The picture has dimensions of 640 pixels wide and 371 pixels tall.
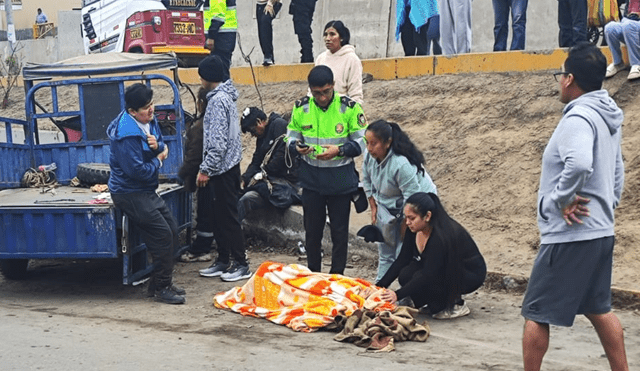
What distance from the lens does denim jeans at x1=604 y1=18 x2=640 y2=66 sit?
369 inches

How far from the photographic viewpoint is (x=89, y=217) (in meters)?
7.38

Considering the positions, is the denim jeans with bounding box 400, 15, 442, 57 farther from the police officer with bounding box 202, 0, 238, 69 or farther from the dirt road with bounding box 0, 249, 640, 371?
the dirt road with bounding box 0, 249, 640, 371

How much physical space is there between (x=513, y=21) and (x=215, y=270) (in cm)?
531

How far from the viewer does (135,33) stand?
2050cm

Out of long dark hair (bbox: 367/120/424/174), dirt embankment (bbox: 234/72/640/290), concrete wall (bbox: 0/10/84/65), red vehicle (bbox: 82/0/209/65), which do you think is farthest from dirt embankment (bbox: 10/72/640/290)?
concrete wall (bbox: 0/10/84/65)

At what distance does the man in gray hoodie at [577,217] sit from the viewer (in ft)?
14.5

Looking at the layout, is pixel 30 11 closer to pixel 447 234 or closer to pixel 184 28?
pixel 184 28

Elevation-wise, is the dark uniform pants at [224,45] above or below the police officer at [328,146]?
above

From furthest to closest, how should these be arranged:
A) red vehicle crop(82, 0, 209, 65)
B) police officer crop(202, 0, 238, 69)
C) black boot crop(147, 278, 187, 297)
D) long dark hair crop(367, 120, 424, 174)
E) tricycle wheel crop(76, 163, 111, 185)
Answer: red vehicle crop(82, 0, 209, 65)
police officer crop(202, 0, 238, 69)
tricycle wheel crop(76, 163, 111, 185)
black boot crop(147, 278, 187, 297)
long dark hair crop(367, 120, 424, 174)

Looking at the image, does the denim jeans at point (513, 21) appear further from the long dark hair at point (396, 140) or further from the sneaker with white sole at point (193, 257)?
the long dark hair at point (396, 140)

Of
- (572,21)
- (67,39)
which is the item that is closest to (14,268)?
(572,21)

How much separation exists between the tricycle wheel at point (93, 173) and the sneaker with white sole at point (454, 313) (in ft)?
11.1

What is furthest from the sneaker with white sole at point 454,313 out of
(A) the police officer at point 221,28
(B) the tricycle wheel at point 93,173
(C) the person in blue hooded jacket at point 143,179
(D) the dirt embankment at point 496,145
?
(A) the police officer at point 221,28

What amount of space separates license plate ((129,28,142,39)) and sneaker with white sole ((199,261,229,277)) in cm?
1280
